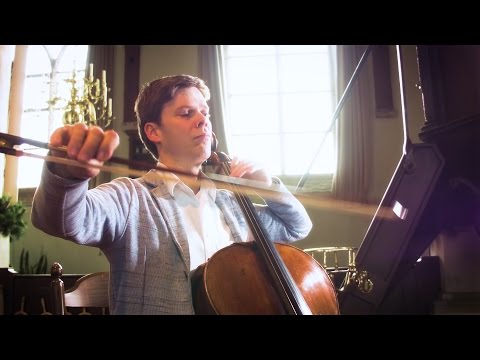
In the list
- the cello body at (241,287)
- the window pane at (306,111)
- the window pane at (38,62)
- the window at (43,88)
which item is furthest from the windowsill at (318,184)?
Answer: the cello body at (241,287)

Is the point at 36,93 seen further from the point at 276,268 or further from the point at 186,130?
Result: the point at 276,268

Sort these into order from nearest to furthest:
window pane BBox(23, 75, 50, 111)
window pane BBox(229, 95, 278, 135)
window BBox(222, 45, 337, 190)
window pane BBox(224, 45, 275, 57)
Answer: window BBox(222, 45, 337, 190) < window pane BBox(229, 95, 278, 135) < window pane BBox(224, 45, 275, 57) < window pane BBox(23, 75, 50, 111)

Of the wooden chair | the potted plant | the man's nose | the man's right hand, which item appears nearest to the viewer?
the man's right hand

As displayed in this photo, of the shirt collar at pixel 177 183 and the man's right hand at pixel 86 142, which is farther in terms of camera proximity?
the shirt collar at pixel 177 183

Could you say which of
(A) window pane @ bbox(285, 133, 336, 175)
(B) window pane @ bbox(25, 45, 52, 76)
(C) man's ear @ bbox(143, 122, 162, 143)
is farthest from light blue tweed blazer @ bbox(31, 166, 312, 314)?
(B) window pane @ bbox(25, 45, 52, 76)

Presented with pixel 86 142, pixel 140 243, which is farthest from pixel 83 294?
pixel 86 142

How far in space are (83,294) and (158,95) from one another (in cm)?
54

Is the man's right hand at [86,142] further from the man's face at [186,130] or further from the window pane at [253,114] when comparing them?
the window pane at [253,114]

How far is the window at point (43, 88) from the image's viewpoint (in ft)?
18.1

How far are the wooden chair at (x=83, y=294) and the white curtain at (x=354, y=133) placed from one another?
377 cm

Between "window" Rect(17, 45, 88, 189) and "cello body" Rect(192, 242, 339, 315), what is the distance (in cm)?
491

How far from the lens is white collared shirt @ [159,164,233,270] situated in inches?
45.2

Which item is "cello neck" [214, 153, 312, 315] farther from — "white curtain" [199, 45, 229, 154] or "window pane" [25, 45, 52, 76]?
"window pane" [25, 45, 52, 76]
